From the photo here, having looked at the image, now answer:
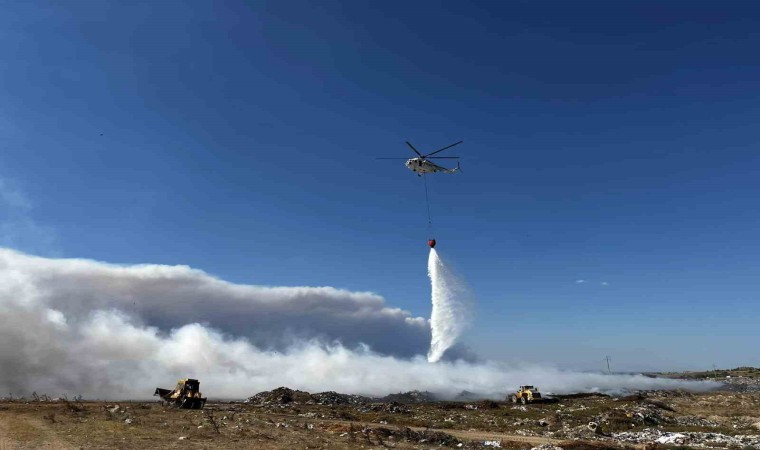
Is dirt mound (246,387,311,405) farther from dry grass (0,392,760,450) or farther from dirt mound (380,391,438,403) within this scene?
dirt mound (380,391,438,403)

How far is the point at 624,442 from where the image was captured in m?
31.6

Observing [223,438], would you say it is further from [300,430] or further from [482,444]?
[482,444]

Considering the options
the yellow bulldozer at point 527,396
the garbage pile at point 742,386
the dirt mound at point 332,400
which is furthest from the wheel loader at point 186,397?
the garbage pile at point 742,386

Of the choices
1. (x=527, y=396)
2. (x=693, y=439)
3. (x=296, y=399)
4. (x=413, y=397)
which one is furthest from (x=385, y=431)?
(x=413, y=397)

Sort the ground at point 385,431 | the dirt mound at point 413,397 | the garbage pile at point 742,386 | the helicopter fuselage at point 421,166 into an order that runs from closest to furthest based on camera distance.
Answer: the ground at point 385,431 < the helicopter fuselage at point 421,166 < the dirt mound at point 413,397 < the garbage pile at point 742,386

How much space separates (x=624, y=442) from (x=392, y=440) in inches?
647

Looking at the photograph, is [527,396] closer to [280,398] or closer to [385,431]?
[280,398]

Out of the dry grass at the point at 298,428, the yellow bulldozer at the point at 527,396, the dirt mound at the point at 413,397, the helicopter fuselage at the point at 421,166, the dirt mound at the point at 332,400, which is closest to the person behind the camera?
the dry grass at the point at 298,428

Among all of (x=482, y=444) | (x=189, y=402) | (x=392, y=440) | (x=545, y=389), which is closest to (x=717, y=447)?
(x=482, y=444)

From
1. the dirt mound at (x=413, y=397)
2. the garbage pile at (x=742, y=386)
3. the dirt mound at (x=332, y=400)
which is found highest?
the dirt mound at (x=332, y=400)

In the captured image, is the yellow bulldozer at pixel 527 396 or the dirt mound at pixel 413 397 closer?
the yellow bulldozer at pixel 527 396

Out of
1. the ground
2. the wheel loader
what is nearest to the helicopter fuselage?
the ground

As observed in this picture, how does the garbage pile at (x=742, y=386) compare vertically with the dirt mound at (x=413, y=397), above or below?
below

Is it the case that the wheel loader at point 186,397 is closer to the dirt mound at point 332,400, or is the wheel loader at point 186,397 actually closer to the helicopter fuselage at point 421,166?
the dirt mound at point 332,400
